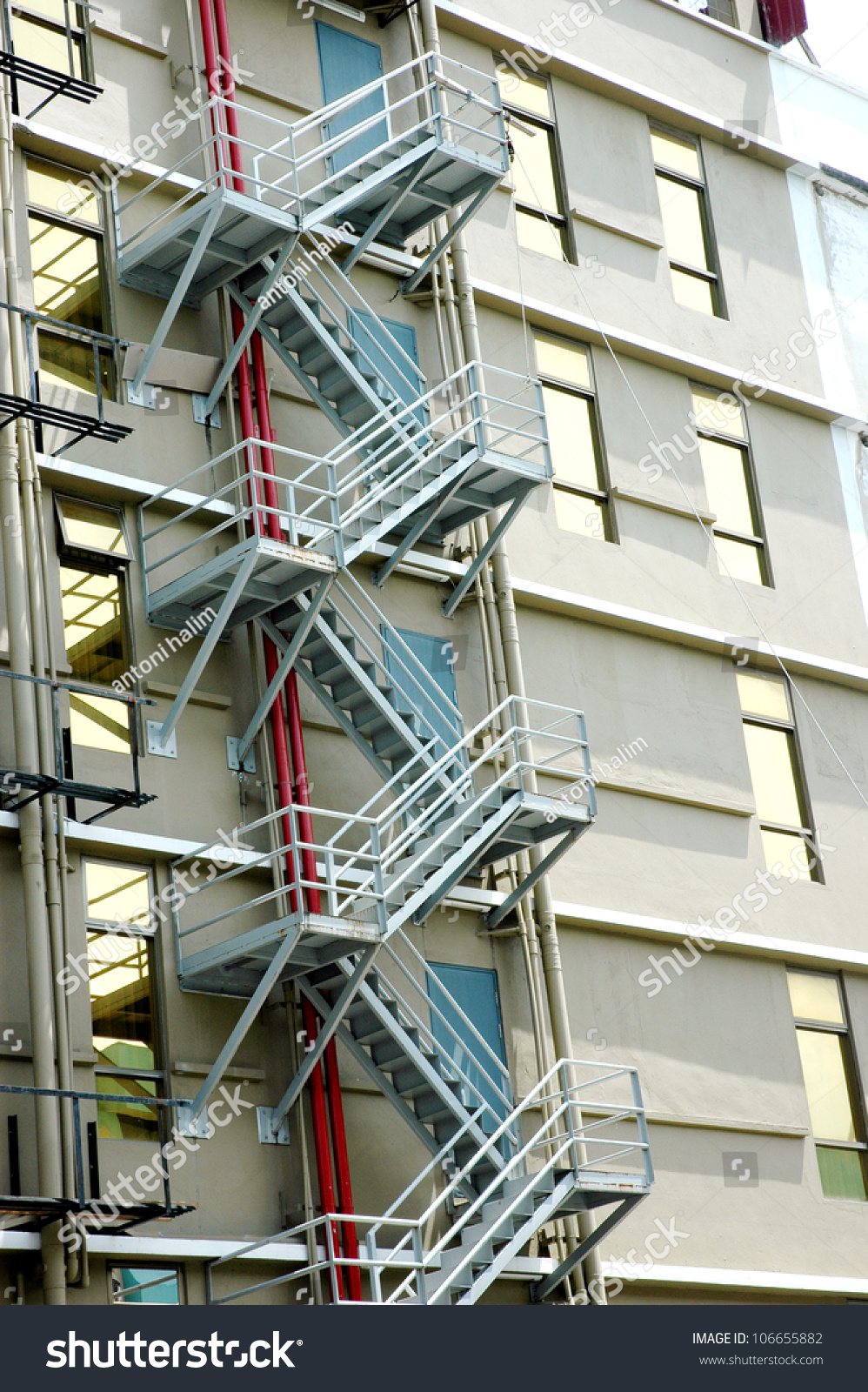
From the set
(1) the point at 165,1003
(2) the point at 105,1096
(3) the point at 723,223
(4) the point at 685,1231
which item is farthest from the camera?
(3) the point at 723,223

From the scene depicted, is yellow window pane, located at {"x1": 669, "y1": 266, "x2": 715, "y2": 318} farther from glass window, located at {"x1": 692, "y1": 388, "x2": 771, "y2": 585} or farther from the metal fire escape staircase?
the metal fire escape staircase

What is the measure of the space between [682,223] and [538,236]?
3.25 meters

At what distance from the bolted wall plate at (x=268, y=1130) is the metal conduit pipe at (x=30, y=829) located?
263 cm

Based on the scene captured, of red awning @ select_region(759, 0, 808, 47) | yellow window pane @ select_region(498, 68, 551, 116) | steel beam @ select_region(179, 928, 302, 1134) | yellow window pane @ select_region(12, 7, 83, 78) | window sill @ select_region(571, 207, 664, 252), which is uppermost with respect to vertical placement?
red awning @ select_region(759, 0, 808, 47)

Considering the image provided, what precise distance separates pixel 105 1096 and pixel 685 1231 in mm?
8583

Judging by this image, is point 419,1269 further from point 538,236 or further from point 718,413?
point 538,236

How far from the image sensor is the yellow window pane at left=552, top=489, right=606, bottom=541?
2531cm

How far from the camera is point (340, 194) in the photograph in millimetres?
22719

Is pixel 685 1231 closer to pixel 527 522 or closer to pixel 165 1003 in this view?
pixel 165 1003

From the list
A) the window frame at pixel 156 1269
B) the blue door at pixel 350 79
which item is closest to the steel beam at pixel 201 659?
the window frame at pixel 156 1269

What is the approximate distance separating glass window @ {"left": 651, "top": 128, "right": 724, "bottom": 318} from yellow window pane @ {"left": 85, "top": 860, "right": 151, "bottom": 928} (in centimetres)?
1336

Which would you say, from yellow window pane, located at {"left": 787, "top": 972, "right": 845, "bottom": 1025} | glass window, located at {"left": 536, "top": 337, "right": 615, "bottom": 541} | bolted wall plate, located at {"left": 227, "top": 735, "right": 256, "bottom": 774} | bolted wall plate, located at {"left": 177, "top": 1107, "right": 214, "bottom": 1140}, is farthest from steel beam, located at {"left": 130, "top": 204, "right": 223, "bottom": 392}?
yellow window pane, located at {"left": 787, "top": 972, "right": 845, "bottom": 1025}

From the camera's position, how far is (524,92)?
27359 mm

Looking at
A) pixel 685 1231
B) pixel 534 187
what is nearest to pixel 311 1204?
pixel 685 1231
